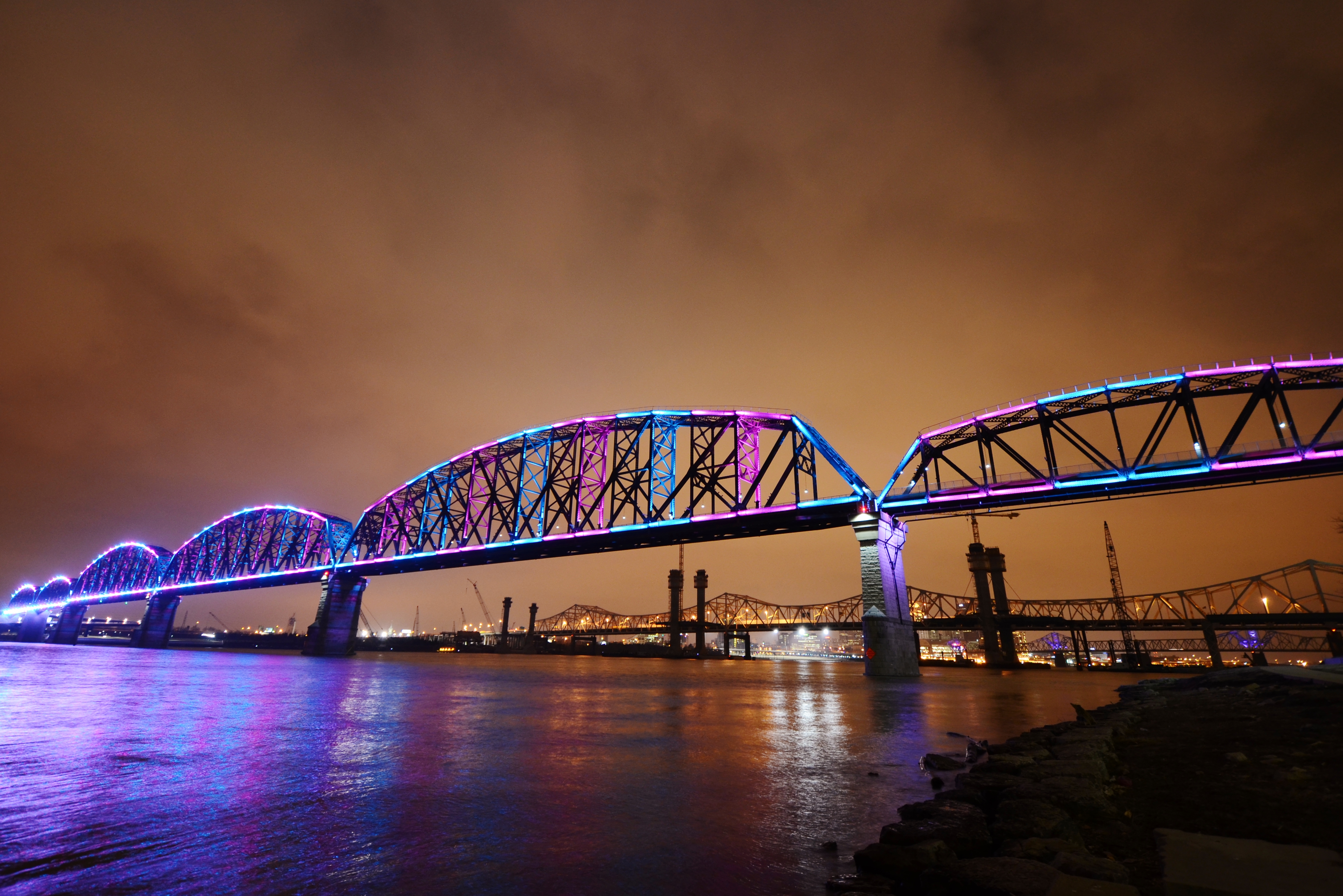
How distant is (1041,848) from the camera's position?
4.77 m

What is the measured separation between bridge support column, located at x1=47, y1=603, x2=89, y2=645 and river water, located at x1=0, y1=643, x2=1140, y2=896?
210 metres

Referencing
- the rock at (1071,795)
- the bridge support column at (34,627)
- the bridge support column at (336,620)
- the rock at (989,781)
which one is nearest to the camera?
the rock at (1071,795)

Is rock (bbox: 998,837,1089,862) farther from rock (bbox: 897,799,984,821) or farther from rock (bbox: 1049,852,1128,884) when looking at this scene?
rock (bbox: 897,799,984,821)

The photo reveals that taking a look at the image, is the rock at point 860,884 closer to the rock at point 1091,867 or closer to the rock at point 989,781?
the rock at point 1091,867

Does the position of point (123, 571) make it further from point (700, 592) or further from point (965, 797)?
point (965, 797)

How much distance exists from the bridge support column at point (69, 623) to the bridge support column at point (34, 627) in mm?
23301

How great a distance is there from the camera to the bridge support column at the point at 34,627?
184575 mm

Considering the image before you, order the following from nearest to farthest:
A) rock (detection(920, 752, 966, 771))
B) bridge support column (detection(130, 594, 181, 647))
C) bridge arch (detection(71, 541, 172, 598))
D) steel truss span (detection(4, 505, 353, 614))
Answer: rock (detection(920, 752, 966, 771)) < steel truss span (detection(4, 505, 353, 614)) < bridge support column (detection(130, 594, 181, 647)) < bridge arch (detection(71, 541, 172, 598))

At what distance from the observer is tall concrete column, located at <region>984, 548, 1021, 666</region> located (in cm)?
12256

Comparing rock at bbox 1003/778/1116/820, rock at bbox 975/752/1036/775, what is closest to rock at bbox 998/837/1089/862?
rock at bbox 1003/778/1116/820

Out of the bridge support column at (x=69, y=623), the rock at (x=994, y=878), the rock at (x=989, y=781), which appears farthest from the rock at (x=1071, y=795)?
the bridge support column at (x=69, y=623)

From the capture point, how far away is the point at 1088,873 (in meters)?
4.01

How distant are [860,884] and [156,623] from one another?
189449 mm

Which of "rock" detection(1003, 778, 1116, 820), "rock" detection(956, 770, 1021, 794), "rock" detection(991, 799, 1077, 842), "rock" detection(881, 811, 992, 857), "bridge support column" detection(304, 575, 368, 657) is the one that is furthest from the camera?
"bridge support column" detection(304, 575, 368, 657)
